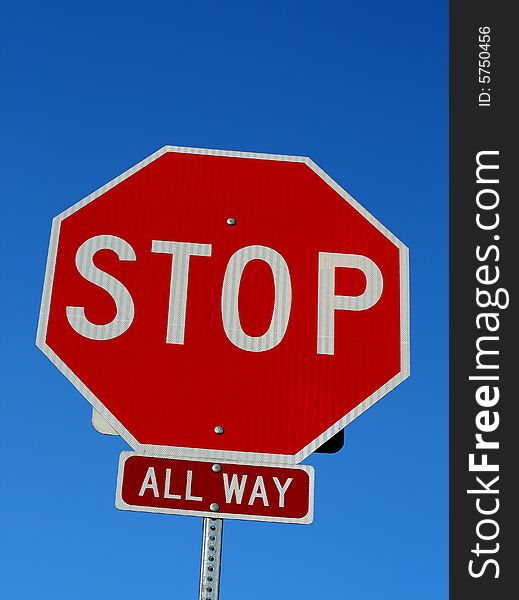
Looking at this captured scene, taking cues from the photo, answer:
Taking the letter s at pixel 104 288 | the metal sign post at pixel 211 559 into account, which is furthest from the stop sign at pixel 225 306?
the metal sign post at pixel 211 559

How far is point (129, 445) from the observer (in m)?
2.17

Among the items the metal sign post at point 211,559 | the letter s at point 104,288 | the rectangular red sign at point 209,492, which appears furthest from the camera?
the letter s at point 104,288

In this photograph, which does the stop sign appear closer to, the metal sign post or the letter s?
the letter s

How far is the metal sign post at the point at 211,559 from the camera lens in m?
1.97

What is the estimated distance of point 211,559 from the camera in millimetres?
2016

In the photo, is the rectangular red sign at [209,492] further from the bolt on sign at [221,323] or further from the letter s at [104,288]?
the letter s at [104,288]

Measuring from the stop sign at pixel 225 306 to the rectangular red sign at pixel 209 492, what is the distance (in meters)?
0.05

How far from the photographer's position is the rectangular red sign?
2135mm

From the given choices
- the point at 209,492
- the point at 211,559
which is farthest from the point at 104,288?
the point at 211,559

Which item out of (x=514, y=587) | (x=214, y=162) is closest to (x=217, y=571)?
(x=214, y=162)

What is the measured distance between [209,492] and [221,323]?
50 cm

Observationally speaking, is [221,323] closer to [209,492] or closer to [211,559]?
[209,492]

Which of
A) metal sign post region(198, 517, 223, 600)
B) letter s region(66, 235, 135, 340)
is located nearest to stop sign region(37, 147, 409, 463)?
letter s region(66, 235, 135, 340)

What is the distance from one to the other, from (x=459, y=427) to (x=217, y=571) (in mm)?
1864
